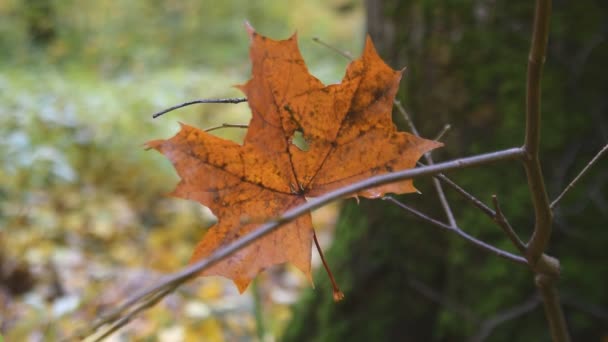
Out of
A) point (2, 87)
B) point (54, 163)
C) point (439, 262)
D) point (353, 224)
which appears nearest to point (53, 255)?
point (54, 163)

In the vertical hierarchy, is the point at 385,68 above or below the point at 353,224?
above

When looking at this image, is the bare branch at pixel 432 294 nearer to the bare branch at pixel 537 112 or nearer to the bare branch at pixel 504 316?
the bare branch at pixel 504 316

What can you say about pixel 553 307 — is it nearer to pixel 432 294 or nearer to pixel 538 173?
pixel 538 173

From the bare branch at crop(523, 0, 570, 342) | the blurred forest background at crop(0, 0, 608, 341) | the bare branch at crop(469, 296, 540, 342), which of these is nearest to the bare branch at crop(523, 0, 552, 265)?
the bare branch at crop(523, 0, 570, 342)

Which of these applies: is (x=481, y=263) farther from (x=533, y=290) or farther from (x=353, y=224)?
(x=353, y=224)

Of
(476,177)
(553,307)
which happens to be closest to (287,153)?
(553,307)

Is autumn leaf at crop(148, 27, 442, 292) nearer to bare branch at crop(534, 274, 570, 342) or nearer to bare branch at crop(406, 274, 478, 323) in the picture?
bare branch at crop(534, 274, 570, 342)

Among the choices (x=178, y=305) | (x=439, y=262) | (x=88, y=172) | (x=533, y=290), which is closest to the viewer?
(x=533, y=290)
